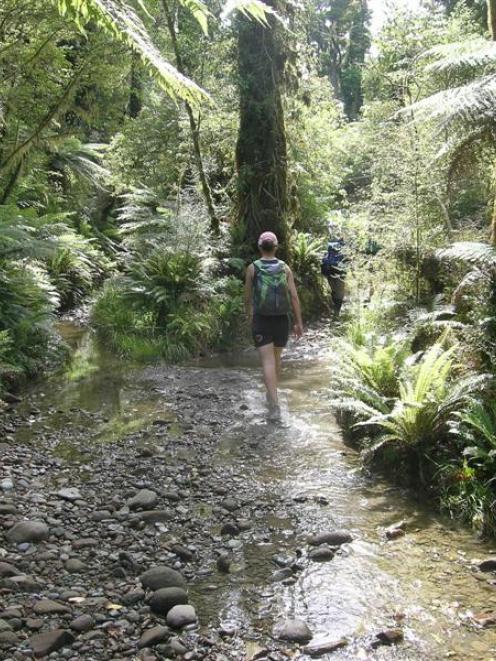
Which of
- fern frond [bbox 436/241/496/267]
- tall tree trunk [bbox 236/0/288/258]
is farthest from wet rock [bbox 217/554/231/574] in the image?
tall tree trunk [bbox 236/0/288/258]

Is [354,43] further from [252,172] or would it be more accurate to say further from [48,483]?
[48,483]

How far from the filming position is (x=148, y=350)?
9.37m

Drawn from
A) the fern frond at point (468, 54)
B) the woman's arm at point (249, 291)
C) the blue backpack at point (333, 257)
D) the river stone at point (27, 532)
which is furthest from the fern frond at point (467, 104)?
the blue backpack at point (333, 257)

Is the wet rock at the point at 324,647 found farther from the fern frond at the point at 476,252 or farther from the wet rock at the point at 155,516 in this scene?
the fern frond at the point at 476,252

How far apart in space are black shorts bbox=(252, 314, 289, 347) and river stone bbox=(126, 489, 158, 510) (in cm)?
263

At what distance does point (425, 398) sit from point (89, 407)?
12.7 ft

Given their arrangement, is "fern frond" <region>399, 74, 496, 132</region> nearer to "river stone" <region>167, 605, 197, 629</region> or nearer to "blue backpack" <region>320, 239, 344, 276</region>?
"river stone" <region>167, 605, 197, 629</region>

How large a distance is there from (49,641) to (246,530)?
1.65 meters

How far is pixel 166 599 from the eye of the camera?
3289mm

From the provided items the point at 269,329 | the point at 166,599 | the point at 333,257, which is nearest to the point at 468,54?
the point at 269,329

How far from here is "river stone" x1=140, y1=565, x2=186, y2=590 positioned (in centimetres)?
348

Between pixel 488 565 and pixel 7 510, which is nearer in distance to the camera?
pixel 488 565

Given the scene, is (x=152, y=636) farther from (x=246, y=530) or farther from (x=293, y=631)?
(x=246, y=530)

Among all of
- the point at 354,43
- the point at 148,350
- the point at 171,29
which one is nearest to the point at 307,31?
the point at 171,29
